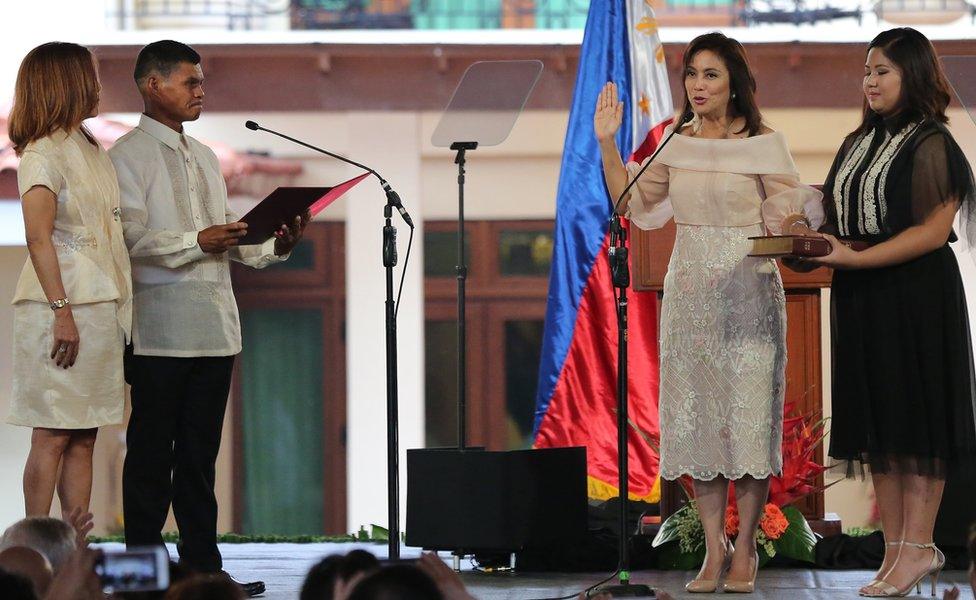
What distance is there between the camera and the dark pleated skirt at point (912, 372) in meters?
3.59

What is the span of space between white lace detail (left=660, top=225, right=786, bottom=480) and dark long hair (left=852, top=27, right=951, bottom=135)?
1.61 ft

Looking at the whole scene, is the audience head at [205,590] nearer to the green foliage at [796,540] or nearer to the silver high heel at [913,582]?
the silver high heel at [913,582]

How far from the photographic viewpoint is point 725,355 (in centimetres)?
375

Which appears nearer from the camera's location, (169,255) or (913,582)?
(913,582)

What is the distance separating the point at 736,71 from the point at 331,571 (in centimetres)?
205

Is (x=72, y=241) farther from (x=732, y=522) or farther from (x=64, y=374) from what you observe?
(x=732, y=522)

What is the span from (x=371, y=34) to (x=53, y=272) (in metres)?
5.08

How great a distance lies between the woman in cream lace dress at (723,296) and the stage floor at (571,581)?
236 millimetres

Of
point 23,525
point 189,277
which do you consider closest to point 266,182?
point 189,277

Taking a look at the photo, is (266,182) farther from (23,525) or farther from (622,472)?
(23,525)

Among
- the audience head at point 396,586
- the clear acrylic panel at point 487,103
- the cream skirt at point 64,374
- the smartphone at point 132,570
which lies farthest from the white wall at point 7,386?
the audience head at point 396,586

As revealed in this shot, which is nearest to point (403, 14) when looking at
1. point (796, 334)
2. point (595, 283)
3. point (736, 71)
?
point (595, 283)

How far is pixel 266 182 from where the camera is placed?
8.24m

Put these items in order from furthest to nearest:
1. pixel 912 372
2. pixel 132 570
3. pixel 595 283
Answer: pixel 595 283, pixel 912 372, pixel 132 570
